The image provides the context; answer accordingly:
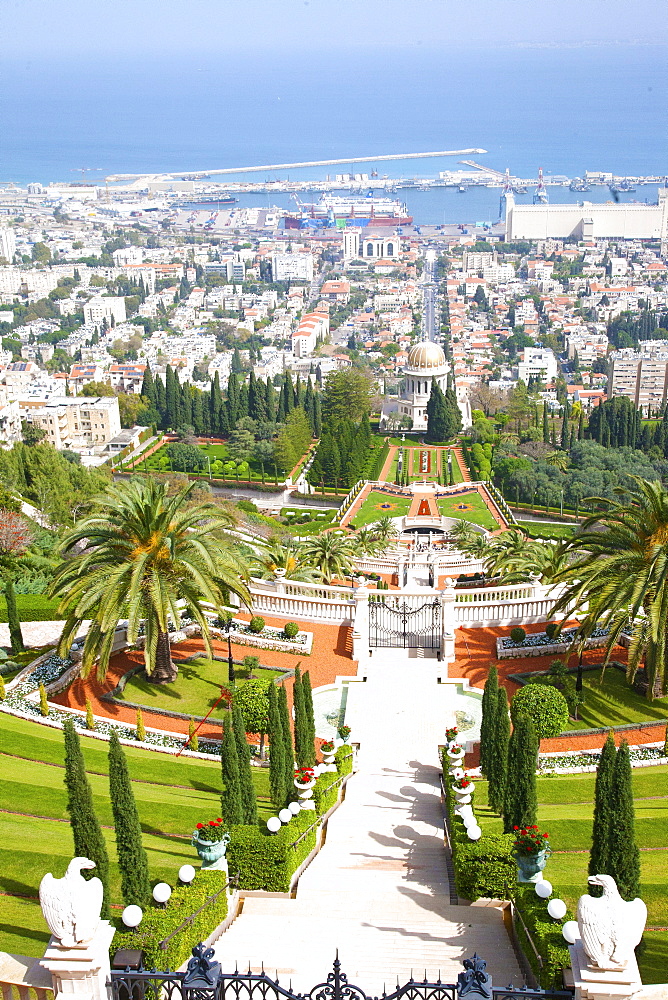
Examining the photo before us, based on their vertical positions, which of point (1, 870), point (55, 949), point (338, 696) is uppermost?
point (55, 949)

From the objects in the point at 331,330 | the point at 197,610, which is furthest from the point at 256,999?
the point at 331,330

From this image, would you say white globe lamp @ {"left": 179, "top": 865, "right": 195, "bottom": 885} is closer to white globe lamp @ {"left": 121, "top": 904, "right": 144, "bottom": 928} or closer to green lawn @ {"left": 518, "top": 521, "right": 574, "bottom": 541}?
white globe lamp @ {"left": 121, "top": 904, "right": 144, "bottom": 928}

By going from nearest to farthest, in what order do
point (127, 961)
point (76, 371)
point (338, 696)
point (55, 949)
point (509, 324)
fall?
1. point (55, 949)
2. point (127, 961)
3. point (338, 696)
4. point (76, 371)
5. point (509, 324)

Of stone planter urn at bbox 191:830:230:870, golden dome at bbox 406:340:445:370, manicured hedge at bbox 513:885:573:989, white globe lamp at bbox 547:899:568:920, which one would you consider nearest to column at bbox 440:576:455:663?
stone planter urn at bbox 191:830:230:870

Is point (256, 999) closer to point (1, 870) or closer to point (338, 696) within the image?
point (1, 870)

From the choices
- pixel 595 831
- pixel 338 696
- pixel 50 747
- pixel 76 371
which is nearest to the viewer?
pixel 595 831

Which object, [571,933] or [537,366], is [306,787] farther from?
[537,366]

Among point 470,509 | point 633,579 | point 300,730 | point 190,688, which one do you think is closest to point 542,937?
point 300,730
